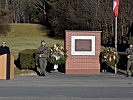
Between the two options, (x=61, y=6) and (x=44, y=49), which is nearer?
(x=44, y=49)

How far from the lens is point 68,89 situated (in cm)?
1828

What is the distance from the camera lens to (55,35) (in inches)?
3228

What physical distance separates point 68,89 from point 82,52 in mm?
8567

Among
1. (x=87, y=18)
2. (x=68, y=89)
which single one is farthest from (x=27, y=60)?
(x=87, y=18)

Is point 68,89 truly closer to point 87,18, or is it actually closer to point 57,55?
point 57,55

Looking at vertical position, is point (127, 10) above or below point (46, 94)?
above

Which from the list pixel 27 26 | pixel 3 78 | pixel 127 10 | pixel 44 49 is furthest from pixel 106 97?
pixel 27 26

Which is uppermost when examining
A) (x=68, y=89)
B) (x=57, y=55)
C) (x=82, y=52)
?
(x=82, y=52)

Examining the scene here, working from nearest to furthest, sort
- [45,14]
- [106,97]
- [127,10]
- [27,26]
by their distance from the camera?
[106,97]
[127,10]
[27,26]
[45,14]

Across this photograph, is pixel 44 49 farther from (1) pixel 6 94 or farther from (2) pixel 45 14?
(2) pixel 45 14

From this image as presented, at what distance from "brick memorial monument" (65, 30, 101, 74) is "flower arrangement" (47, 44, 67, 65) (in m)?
0.36

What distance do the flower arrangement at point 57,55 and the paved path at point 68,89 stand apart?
1660mm

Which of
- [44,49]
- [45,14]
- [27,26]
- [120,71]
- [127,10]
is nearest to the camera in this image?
[44,49]

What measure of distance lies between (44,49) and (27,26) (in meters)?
65.8
